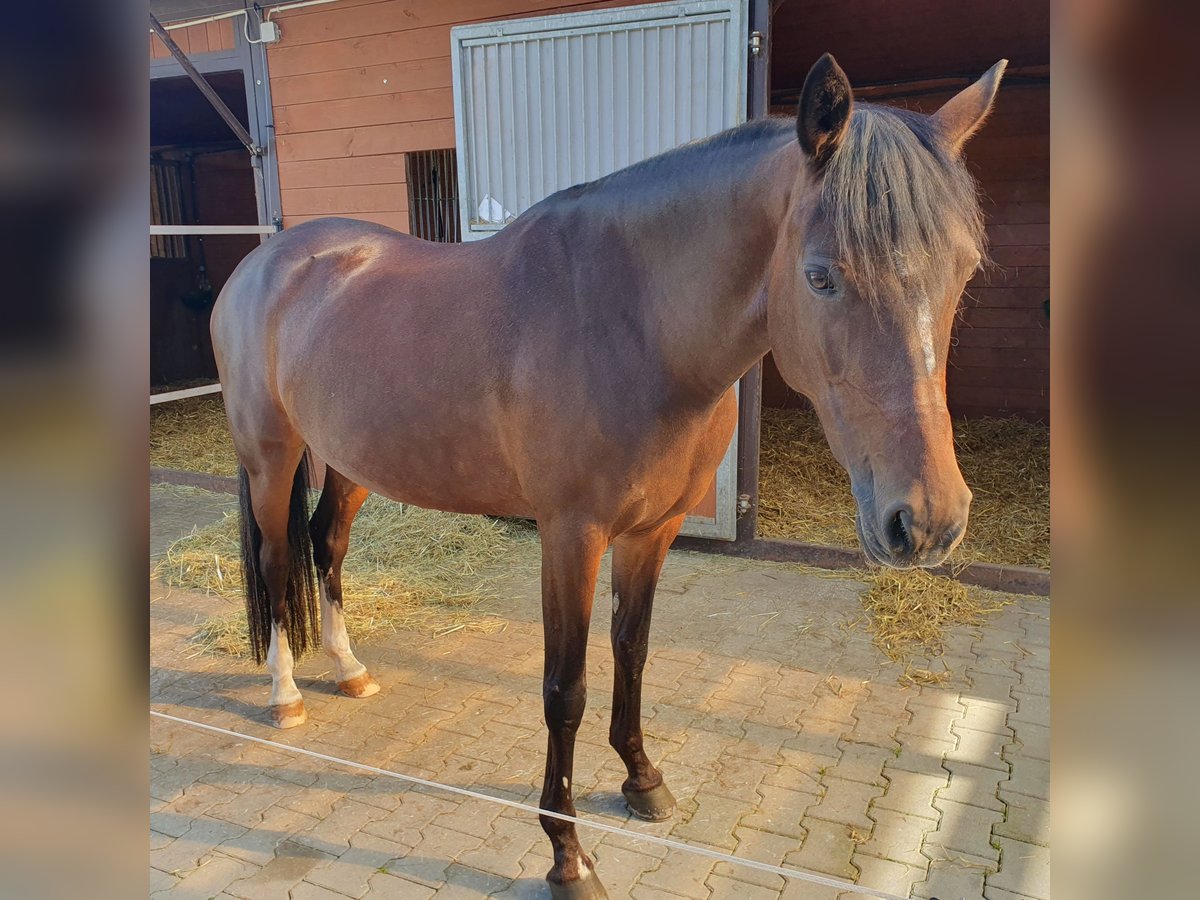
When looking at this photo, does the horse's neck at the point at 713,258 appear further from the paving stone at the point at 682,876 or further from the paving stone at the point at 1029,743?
the paving stone at the point at 1029,743

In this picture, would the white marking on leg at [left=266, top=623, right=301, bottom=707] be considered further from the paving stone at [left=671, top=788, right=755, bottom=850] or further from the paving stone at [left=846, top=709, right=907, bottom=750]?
the paving stone at [left=846, top=709, right=907, bottom=750]

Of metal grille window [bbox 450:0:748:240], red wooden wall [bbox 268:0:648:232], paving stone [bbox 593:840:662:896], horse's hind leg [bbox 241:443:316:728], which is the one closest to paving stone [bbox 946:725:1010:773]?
paving stone [bbox 593:840:662:896]

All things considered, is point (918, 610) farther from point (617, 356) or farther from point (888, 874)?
point (617, 356)

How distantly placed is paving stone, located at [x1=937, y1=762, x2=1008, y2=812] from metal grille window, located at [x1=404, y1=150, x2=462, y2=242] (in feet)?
16.3

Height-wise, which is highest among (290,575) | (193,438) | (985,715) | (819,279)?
(819,279)

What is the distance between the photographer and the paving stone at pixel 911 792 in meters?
2.44

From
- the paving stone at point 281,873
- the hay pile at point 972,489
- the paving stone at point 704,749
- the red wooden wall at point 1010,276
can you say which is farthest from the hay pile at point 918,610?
the red wooden wall at point 1010,276

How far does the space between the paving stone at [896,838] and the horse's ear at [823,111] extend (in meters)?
1.91

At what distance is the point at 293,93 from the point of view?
554cm

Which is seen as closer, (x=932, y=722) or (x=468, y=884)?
(x=468, y=884)

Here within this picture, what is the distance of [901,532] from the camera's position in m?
1.31

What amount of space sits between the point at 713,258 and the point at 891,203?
54 centimetres

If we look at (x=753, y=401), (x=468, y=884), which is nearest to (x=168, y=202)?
(x=753, y=401)
